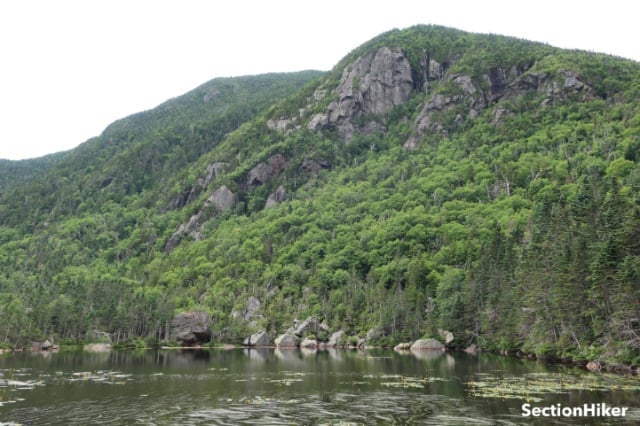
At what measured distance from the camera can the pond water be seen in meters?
30.9

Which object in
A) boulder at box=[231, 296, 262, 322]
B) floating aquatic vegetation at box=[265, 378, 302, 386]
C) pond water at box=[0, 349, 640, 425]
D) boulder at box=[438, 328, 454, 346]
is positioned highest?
boulder at box=[231, 296, 262, 322]

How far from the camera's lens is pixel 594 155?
175 metres

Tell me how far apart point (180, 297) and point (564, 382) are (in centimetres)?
14735

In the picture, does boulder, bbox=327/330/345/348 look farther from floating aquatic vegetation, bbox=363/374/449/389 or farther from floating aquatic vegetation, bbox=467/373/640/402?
floating aquatic vegetation, bbox=467/373/640/402

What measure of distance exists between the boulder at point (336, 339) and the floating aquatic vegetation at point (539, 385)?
282 ft

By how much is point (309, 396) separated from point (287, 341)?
321 feet

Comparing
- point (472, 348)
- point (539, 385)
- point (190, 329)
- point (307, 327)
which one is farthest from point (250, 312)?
point (539, 385)

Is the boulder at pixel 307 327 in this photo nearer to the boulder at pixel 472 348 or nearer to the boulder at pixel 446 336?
the boulder at pixel 446 336

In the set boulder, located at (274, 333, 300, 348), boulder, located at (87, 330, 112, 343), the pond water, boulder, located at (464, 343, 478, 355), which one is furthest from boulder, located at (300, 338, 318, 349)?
the pond water

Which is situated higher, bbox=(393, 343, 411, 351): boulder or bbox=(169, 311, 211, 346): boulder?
bbox=(169, 311, 211, 346): boulder

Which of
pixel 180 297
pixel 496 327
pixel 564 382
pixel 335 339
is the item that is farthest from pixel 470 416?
pixel 180 297

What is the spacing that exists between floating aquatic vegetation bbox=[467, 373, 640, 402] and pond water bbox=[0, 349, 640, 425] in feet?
0.25

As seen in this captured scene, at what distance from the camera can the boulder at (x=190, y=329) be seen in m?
144

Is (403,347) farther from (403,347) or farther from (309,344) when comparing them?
(309,344)
